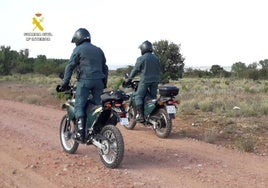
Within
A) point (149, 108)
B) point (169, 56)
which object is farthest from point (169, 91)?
point (169, 56)

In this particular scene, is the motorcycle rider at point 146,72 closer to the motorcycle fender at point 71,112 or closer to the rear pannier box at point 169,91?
the rear pannier box at point 169,91

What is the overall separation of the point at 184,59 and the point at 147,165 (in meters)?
25.8

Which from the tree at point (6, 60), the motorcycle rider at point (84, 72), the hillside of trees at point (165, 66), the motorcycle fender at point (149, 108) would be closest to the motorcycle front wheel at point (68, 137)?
the motorcycle rider at point (84, 72)

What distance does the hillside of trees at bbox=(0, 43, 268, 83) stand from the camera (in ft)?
104

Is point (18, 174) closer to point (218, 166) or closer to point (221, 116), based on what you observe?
point (218, 166)

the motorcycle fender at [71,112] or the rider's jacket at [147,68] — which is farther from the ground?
the rider's jacket at [147,68]

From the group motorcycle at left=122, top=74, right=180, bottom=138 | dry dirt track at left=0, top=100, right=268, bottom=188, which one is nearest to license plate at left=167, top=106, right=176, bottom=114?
motorcycle at left=122, top=74, right=180, bottom=138

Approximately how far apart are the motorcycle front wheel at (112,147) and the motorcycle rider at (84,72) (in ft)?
1.85

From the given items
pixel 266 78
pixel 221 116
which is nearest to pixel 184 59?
pixel 221 116

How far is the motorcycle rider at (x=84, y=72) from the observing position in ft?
23.1

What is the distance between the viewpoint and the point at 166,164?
7.12m

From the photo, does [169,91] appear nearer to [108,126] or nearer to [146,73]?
[146,73]

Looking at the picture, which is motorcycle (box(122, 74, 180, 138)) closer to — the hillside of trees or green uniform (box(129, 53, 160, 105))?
green uniform (box(129, 53, 160, 105))

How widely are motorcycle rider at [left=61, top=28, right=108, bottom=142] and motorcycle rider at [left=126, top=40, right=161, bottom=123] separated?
100 inches
